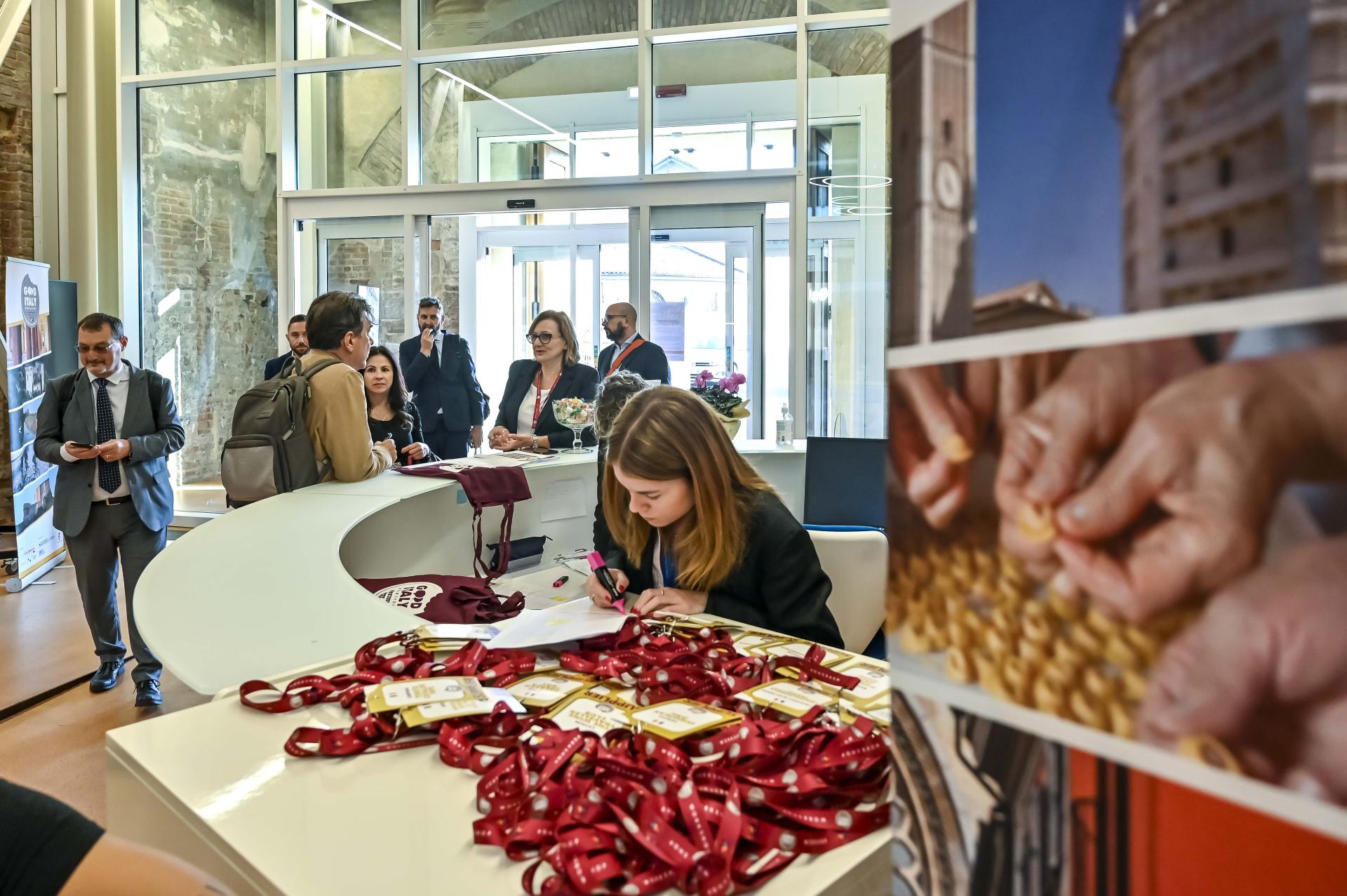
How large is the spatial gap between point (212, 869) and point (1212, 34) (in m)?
1.07

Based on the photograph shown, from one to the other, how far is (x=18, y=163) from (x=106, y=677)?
5.71 meters

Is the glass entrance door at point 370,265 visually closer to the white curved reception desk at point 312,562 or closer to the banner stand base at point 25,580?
the banner stand base at point 25,580

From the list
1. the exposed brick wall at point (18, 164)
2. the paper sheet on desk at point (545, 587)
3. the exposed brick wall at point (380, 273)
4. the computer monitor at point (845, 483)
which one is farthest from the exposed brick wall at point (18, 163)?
the computer monitor at point (845, 483)

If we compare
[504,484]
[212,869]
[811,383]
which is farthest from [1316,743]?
[811,383]

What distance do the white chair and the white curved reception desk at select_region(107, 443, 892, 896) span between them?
1020mm

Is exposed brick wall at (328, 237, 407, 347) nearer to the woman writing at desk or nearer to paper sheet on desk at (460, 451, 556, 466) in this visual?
paper sheet on desk at (460, 451, 556, 466)

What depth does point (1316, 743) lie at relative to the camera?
0.36m

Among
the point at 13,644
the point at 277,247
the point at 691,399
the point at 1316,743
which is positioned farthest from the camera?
the point at 277,247

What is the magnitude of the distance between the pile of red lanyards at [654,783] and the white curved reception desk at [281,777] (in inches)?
0.9

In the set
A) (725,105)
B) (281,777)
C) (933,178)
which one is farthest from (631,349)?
(933,178)

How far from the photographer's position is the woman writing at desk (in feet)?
6.35

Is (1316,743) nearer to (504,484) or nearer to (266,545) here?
(266,545)

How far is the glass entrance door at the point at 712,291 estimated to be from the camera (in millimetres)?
6801

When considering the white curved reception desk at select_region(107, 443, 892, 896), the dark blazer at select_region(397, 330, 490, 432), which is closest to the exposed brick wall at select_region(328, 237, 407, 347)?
the dark blazer at select_region(397, 330, 490, 432)
